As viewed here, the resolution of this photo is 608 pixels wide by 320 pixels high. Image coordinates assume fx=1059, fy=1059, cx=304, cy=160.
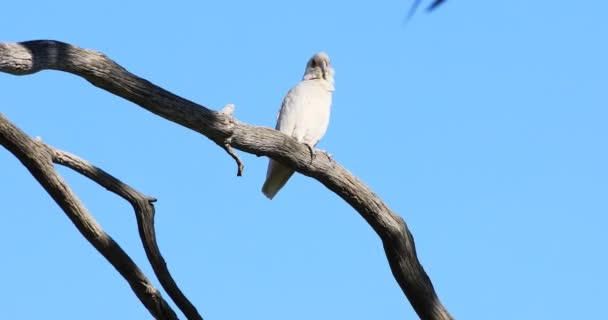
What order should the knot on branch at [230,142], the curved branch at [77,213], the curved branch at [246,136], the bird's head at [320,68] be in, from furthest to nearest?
the bird's head at [320,68] < the knot on branch at [230,142] < the curved branch at [77,213] < the curved branch at [246,136]

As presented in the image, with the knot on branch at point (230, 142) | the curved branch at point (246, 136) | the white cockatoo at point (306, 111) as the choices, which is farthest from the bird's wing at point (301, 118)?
the knot on branch at point (230, 142)

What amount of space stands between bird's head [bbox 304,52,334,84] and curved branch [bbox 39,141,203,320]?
255 centimetres

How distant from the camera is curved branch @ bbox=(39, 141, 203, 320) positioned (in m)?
5.10

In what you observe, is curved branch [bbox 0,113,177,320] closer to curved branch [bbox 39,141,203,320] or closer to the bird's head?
curved branch [bbox 39,141,203,320]

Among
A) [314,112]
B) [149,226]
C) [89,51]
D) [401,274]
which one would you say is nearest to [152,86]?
[89,51]

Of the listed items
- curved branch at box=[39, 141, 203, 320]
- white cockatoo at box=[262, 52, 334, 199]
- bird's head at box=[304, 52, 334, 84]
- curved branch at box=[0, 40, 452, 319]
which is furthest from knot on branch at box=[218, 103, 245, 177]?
bird's head at box=[304, 52, 334, 84]

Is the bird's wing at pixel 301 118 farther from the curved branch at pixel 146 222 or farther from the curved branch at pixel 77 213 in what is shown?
the curved branch at pixel 77 213

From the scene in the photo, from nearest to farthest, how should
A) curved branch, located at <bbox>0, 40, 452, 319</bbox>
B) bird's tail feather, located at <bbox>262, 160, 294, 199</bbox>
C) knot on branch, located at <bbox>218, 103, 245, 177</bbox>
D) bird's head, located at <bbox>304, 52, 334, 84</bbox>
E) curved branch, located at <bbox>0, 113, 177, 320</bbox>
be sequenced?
curved branch, located at <bbox>0, 40, 452, 319</bbox>
curved branch, located at <bbox>0, 113, 177, 320</bbox>
knot on branch, located at <bbox>218, 103, 245, 177</bbox>
bird's tail feather, located at <bbox>262, 160, 294, 199</bbox>
bird's head, located at <bbox>304, 52, 334, 84</bbox>

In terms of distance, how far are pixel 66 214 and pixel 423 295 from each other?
1.92 meters

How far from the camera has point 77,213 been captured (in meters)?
4.96

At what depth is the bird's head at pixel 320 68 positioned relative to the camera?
24.3 ft

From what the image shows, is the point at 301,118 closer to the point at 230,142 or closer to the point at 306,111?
the point at 306,111

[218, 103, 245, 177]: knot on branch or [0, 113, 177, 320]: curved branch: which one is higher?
[218, 103, 245, 177]: knot on branch

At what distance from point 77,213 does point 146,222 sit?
35 centimetres
